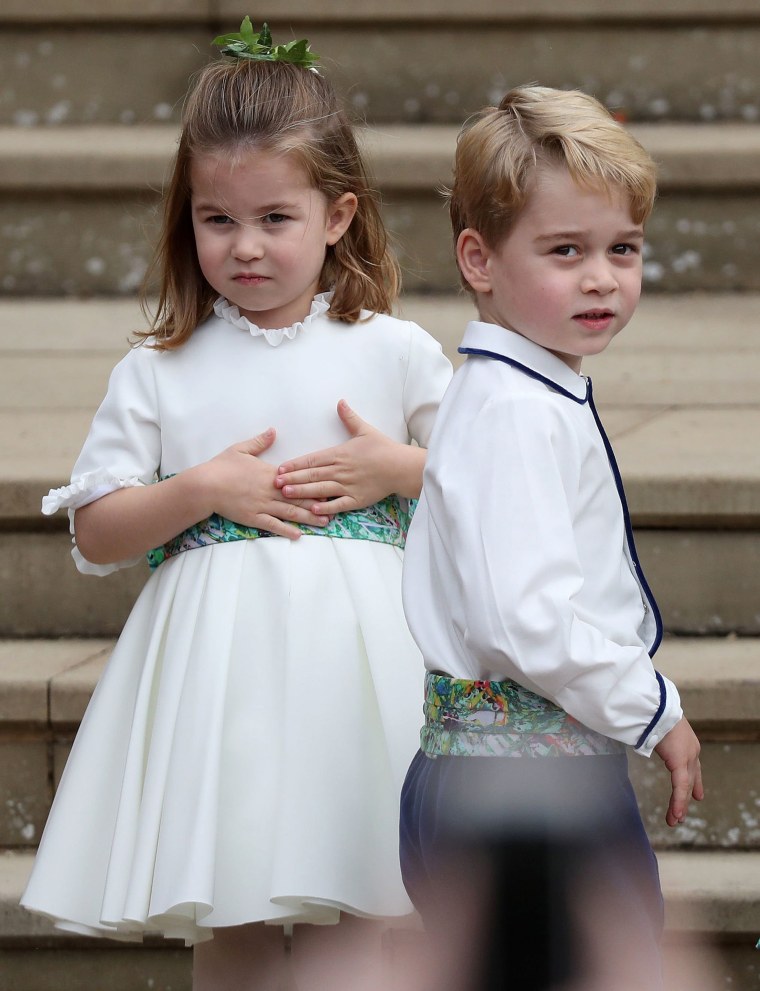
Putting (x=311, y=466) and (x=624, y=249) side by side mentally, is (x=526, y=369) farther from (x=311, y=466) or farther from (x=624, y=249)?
(x=311, y=466)

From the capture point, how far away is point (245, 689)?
1595mm

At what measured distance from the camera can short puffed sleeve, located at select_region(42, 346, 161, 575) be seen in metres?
1.67

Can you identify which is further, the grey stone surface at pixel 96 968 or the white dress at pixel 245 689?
the grey stone surface at pixel 96 968

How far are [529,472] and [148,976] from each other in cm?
113

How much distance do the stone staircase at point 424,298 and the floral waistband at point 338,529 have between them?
0.41 meters

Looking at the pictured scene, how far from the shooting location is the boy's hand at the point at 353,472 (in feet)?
5.42

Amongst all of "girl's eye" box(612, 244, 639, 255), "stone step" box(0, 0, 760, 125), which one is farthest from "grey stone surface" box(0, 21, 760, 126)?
"girl's eye" box(612, 244, 639, 255)

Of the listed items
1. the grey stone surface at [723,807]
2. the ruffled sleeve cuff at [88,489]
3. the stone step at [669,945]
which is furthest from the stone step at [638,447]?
the ruffled sleeve cuff at [88,489]

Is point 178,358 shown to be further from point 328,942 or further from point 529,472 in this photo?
point 328,942

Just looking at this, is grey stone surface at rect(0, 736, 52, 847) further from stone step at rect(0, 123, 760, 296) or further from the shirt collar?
stone step at rect(0, 123, 760, 296)

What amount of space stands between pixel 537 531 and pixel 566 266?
0.27 m

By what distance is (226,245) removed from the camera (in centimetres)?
162

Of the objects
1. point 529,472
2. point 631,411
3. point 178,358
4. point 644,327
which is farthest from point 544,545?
point 644,327

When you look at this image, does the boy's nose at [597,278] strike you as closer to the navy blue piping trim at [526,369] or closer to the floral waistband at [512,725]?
the navy blue piping trim at [526,369]
